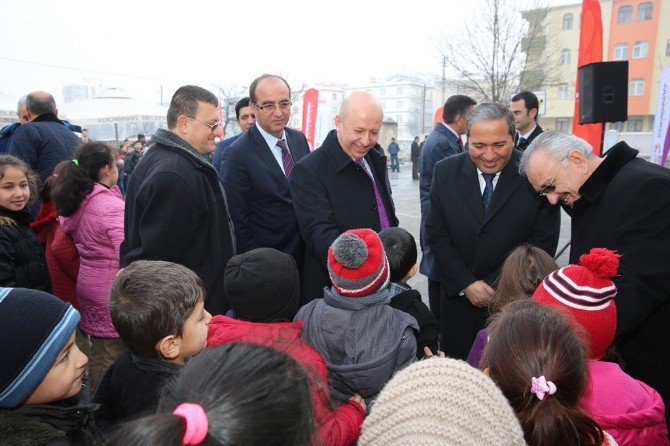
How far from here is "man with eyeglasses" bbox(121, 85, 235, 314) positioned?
2.30 m

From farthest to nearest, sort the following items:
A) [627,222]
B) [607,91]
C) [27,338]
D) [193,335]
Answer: [607,91], [627,222], [193,335], [27,338]

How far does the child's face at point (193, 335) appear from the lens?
170 cm

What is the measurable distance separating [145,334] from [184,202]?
2.91 feet

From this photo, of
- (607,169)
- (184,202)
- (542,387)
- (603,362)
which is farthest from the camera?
(184,202)

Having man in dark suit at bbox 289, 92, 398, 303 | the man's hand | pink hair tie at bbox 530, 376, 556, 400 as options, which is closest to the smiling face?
man in dark suit at bbox 289, 92, 398, 303

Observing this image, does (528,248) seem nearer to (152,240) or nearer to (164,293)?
(164,293)

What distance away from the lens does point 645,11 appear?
36.1 m

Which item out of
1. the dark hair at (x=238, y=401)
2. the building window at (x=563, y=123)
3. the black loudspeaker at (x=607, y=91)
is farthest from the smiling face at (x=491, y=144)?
the building window at (x=563, y=123)

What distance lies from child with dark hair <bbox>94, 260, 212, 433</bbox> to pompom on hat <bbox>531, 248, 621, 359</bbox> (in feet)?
4.38

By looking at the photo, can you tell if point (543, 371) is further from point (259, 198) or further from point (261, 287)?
point (259, 198)

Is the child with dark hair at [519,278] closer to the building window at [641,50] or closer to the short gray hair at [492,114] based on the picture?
the short gray hair at [492,114]

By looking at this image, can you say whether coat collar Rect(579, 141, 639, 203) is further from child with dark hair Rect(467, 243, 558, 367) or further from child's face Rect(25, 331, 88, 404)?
child's face Rect(25, 331, 88, 404)

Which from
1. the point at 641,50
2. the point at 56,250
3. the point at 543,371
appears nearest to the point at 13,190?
the point at 56,250

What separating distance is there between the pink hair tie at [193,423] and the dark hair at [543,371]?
2.77 ft
